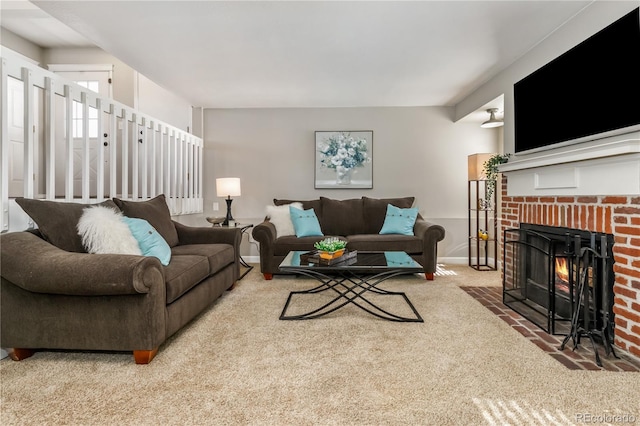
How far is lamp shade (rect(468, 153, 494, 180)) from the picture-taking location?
14.4ft

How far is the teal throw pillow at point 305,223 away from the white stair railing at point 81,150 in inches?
63.5

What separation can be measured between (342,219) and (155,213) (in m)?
2.40

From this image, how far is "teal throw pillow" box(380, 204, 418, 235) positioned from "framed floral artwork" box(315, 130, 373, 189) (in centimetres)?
87

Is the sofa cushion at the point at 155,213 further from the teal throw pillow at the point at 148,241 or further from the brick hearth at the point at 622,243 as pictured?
the brick hearth at the point at 622,243

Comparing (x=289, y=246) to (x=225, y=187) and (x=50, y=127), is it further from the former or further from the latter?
(x=50, y=127)

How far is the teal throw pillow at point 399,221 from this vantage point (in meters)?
4.25

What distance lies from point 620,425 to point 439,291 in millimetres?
2060

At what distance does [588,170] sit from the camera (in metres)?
2.26

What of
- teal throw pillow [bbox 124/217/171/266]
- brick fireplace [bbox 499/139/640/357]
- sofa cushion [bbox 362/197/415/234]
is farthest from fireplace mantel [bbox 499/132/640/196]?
teal throw pillow [bbox 124/217/171/266]

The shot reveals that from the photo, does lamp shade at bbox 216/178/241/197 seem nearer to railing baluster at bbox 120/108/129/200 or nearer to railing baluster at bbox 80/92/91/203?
railing baluster at bbox 120/108/129/200

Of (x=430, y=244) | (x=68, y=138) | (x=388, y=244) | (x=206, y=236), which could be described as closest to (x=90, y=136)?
(x=68, y=138)

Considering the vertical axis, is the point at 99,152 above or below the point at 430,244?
above

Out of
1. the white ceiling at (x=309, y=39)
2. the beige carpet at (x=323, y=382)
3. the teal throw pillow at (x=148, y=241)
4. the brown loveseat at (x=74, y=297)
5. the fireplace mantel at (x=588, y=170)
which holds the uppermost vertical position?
the white ceiling at (x=309, y=39)

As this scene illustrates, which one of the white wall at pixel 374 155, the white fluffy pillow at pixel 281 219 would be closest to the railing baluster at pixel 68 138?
the white fluffy pillow at pixel 281 219
